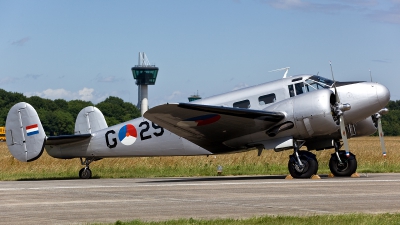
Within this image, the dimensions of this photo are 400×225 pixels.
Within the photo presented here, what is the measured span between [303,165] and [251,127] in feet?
6.49

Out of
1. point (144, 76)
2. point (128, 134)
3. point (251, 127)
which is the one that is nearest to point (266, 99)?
point (251, 127)

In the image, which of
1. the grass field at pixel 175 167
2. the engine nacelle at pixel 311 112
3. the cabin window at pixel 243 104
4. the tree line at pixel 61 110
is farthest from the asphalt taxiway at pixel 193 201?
the tree line at pixel 61 110

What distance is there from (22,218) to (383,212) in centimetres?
586

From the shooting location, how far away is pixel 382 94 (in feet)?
60.2

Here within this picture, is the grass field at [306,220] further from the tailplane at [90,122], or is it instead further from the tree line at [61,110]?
the tree line at [61,110]

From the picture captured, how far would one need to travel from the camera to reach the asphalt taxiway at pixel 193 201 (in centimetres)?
1073

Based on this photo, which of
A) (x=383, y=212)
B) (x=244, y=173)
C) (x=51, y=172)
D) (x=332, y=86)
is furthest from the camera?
(x=51, y=172)

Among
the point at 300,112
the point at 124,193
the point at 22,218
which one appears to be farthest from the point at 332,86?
the point at 22,218

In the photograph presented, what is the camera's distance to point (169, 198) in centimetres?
1341

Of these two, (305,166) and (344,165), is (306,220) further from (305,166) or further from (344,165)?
(344,165)

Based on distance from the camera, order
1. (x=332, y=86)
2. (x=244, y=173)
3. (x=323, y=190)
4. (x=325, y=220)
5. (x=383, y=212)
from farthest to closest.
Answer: (x=244, y=173) → (x=332, y=86) → (x=323, y=190) → (x=383, y=212) → (x=325, y=220)

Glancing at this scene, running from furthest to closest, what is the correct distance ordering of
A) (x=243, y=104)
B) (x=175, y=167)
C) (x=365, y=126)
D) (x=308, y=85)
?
(x=175, y=167)
(x=365, y=126)
(x=243, y=104)
(x=308, y=85)

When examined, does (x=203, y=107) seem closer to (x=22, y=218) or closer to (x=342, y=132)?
(x=342, y=132)

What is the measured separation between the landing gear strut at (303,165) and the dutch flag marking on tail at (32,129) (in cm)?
927
